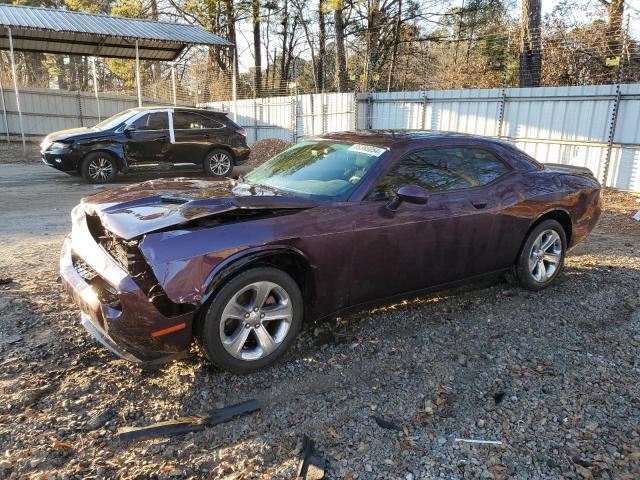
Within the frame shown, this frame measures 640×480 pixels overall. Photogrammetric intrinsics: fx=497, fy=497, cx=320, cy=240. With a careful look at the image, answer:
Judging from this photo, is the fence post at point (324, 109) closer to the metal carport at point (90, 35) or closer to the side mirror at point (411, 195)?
the metal carport at point (90, 35)

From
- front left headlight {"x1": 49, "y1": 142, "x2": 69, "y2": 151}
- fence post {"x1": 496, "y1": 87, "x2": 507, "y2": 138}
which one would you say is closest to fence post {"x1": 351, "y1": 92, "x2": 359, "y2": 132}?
fence post {"x1": 496, "y1": 87, "x2": 507, "y2": 138}

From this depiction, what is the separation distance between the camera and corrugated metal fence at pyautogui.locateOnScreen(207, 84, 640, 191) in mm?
9945

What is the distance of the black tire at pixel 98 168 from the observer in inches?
429

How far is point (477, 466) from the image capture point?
252 cm

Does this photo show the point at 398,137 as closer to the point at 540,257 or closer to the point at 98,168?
the point at 540,257

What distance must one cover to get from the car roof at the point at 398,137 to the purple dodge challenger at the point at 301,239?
2 cm

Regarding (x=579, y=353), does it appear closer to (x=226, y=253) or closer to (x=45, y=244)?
(x=226, y=253)

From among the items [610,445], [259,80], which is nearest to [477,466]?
[610,445]

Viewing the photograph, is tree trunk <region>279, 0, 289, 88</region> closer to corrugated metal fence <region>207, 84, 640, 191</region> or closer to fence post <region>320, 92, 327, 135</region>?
fence post <region>320, 92, 327, 135</region>

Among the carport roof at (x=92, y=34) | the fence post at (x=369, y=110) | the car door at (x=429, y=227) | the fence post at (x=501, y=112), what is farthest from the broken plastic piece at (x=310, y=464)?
the carport roof at (x=92, y=34)

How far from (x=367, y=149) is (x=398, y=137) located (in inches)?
13.9

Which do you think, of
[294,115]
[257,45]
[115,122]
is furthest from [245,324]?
[257,45]

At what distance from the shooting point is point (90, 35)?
1827cm

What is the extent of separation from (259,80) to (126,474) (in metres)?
22.7
